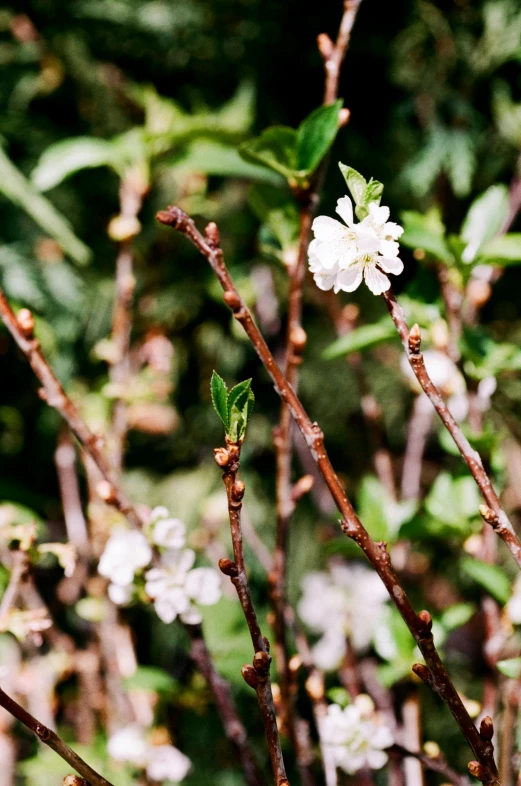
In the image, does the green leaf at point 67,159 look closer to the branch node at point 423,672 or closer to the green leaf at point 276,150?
the green leaf at point 276,150

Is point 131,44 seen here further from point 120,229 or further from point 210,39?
point 120,229

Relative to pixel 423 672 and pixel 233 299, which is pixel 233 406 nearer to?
pixel 233 299

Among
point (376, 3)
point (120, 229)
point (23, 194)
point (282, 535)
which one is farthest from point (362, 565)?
point (376, 3)

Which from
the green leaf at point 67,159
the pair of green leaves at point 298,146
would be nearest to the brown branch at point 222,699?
the pair of green leaves at point 298,146

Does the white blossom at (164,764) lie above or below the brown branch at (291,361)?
below

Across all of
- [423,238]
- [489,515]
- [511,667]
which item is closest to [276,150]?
[423,238]

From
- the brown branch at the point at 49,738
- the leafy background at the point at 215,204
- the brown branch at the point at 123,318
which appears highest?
the leafy background at the point at 215,204
